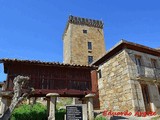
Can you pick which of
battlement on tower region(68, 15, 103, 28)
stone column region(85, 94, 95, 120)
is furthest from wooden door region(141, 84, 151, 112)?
battlement on tower region(68, 15, 103, 28)

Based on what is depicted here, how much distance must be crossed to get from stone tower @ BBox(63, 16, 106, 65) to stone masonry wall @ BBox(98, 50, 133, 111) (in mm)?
11994

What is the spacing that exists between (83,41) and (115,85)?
55.5 feet

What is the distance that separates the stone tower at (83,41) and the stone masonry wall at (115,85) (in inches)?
472

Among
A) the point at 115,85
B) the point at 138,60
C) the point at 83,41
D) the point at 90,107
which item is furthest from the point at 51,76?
the point at 83,41

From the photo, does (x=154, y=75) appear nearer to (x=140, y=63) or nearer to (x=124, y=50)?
(x=140, y=63)

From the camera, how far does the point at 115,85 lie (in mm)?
14914

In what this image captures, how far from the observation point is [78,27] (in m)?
31.6

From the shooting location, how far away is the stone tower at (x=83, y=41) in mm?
29152

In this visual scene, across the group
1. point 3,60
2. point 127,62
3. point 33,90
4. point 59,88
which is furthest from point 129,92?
point 3,60

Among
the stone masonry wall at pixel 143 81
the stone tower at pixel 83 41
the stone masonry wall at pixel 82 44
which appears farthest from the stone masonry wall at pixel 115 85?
the stone tower at pixel 83 41

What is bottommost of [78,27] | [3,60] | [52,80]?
[52,80]

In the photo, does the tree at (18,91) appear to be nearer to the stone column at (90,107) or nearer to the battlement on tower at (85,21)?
the stone column at (90,107)

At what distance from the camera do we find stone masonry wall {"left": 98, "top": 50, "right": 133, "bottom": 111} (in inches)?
527

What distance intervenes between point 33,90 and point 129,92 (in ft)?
24.3
